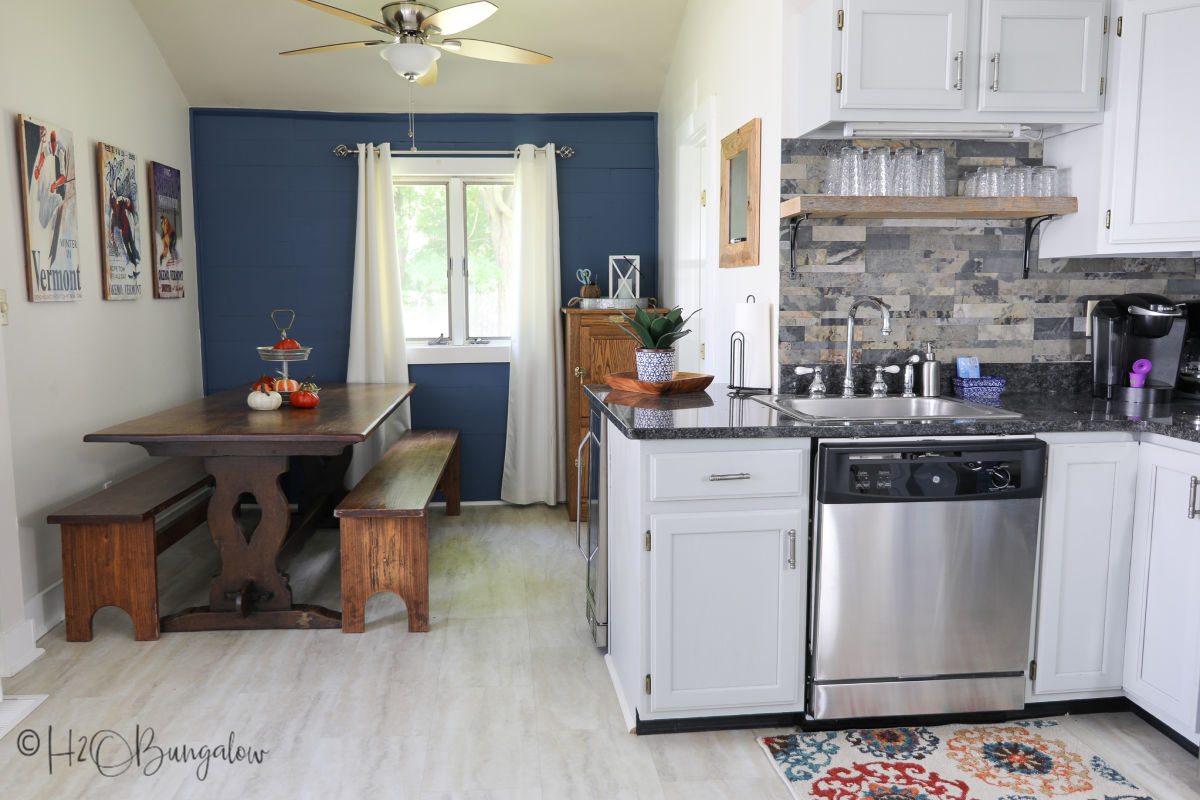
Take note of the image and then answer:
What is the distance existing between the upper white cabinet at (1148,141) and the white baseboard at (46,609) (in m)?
3.90

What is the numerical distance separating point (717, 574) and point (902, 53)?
1662mm

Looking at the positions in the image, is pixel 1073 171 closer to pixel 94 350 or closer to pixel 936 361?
pixel 936 361

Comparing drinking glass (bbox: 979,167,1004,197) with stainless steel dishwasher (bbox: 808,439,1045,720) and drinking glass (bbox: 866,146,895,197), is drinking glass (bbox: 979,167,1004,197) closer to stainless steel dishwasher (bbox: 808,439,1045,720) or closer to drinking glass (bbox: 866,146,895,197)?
drinking glass (bbox: 866,146,895,197)

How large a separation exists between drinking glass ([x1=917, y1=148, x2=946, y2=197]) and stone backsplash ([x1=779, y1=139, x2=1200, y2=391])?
126mm

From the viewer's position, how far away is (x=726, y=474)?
242 cm

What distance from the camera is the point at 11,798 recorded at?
2232 mm

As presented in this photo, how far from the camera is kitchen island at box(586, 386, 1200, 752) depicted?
2.40 m

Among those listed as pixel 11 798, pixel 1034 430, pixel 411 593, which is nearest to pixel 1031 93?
pixel 1034 430

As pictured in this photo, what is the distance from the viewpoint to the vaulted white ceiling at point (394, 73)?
4.33 metres

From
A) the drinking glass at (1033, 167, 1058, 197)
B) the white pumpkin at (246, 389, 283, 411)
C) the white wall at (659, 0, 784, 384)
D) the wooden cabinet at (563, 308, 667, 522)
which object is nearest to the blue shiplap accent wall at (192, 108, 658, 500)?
the white wall at (659, 0, 784, 384)

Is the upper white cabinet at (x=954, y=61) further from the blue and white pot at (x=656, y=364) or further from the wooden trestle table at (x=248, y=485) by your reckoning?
the wooden trestle table at (x=248, y=485)

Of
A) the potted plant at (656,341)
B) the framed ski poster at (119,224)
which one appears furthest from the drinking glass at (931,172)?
the framed ski poster at (119,224)

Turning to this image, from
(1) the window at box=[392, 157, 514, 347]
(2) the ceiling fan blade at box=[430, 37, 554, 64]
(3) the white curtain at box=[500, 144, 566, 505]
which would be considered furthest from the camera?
(1) the window at box=[392, 157, 514, 347]

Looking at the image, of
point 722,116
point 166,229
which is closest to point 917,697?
point 722,116
